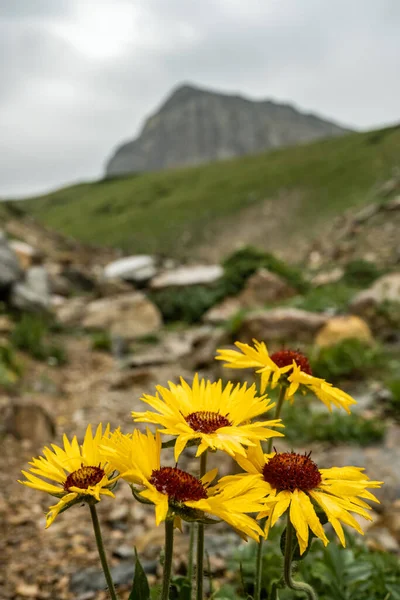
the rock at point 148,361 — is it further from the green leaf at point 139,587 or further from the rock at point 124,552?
the green leaf at point 139,587

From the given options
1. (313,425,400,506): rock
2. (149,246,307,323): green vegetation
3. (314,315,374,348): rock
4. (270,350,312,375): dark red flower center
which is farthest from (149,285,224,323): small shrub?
(270,350,312,375): dark red flower center

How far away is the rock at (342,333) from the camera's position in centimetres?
640

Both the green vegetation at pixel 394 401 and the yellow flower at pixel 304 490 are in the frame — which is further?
the green vegetation at pixel 394 401

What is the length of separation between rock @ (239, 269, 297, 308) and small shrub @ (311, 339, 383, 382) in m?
5.65

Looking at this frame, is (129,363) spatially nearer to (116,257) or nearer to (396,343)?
(396,343)

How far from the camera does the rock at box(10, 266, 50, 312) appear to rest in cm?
986

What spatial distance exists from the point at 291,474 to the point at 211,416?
0.69 feet

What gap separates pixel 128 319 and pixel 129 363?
305cm

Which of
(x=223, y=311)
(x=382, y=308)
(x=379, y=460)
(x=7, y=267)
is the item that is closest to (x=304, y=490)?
(x=379, y=460)

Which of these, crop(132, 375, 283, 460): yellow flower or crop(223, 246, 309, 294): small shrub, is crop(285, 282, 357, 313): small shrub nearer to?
crop(223, 246, 309, 294): small shrub

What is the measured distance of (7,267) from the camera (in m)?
10.2

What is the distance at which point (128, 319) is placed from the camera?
36.2 feet

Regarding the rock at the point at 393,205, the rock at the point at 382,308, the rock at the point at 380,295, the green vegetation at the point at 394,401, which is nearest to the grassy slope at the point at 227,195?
the rock at the point at 393,205

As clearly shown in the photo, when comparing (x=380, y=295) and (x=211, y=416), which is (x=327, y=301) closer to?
(x=380, y=295)
